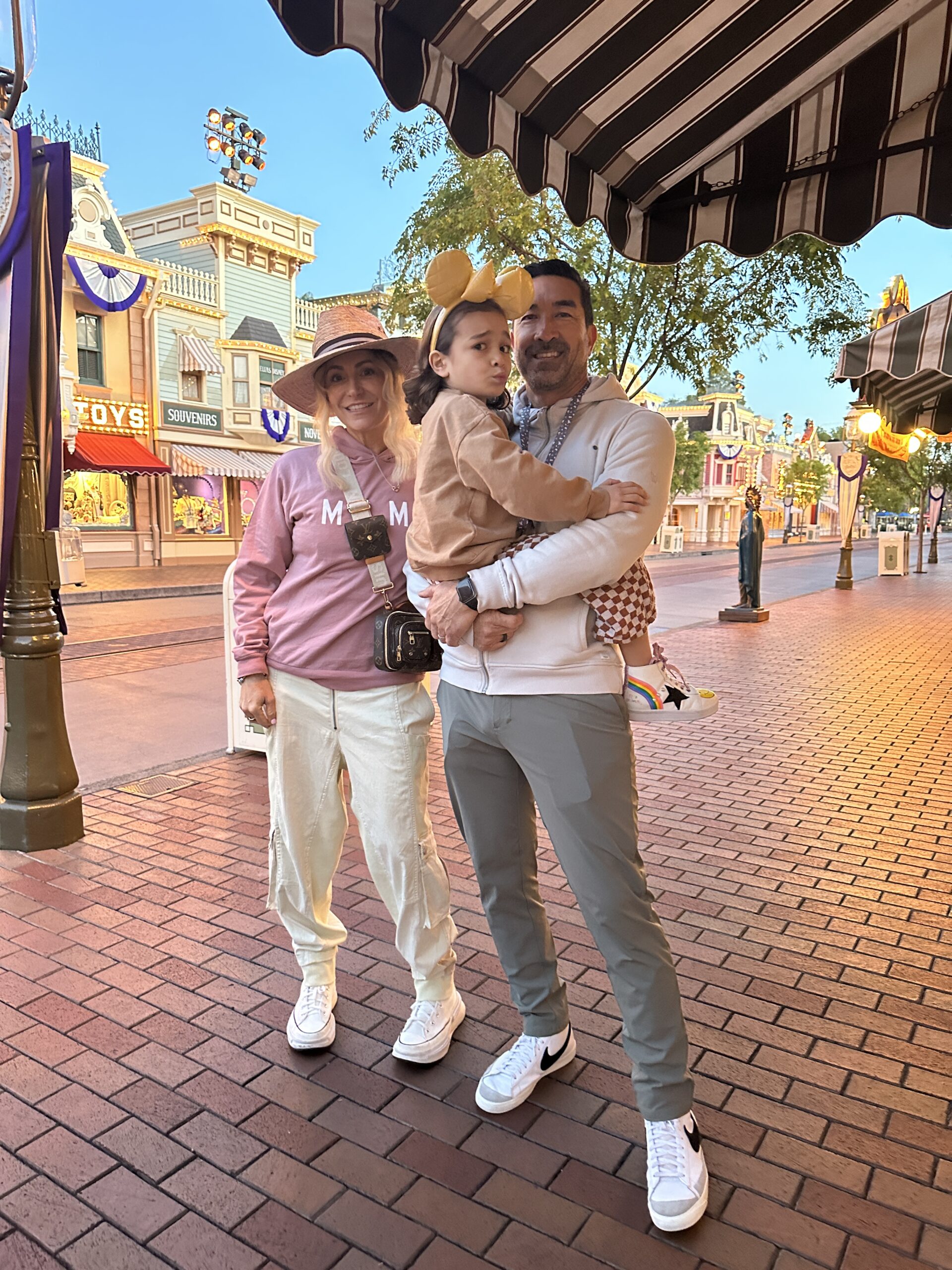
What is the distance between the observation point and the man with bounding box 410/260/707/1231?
195 cm

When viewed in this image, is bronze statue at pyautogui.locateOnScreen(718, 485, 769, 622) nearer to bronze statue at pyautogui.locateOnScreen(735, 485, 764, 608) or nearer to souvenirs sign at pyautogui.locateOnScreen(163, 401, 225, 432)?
bronze statue at pyautogui.locateOnScreen(735, 485, 764, 608)

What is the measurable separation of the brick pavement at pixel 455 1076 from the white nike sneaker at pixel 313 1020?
0.05m

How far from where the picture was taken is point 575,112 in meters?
3.11

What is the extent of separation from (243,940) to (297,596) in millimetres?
1524

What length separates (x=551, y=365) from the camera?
2084 mm

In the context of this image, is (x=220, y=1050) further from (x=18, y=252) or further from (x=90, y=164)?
(x=90, y=164)

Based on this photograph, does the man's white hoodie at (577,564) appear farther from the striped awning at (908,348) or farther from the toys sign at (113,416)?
the toys sign at (113,416)

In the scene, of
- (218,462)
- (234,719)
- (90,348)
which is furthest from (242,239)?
(234,719)

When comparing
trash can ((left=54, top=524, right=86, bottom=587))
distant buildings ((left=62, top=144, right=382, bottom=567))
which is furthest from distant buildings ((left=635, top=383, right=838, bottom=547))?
trash can ((left=54, top=524, right=86, bottom=587))

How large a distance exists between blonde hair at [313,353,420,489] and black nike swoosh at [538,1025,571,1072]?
1670mm

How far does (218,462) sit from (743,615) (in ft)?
59.3

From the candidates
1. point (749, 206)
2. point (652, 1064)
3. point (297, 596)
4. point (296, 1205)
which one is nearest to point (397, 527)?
point (297, 596)

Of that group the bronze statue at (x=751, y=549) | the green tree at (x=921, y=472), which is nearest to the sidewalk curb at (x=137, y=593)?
the bronze statue at (x=751, y=549)

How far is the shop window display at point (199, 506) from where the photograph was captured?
26016 mm
